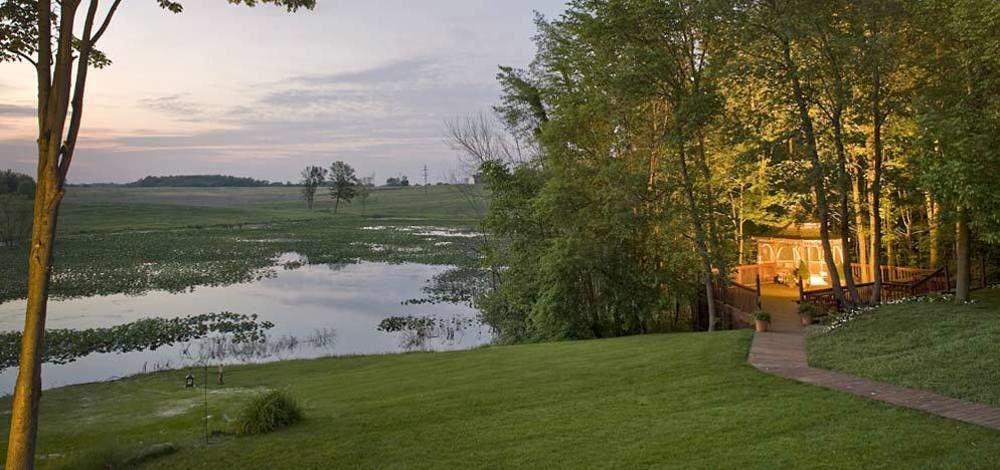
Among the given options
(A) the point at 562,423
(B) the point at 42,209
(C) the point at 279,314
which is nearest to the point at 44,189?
(B) the point at 42,209

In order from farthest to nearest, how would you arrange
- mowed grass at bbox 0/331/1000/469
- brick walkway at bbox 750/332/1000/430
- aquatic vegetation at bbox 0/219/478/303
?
aquatic vegetation at bbox 0/219/478/303
brick walkway at bbox 750/332/1000/430
mowed grass at bbox 0/331/1000/469

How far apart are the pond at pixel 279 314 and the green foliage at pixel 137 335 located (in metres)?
0.58

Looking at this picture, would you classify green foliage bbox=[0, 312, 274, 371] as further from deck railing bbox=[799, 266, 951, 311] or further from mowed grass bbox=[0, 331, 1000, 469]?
deck railing bbox=[799, 266, 951, 311]

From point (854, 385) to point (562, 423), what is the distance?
4.76m

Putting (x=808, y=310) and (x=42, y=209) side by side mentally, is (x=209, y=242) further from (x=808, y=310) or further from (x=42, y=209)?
(x=42, y=209)

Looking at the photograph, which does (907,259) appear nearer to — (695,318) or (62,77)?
(695,318)

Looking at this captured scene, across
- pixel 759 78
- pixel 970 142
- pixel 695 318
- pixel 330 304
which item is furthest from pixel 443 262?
pixel 970 142

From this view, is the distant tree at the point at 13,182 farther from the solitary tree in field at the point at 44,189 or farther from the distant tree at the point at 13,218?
the solitary tree in field at the point at 44,189

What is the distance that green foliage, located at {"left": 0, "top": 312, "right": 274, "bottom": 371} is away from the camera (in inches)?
808

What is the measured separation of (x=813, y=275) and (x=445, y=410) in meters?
21.3

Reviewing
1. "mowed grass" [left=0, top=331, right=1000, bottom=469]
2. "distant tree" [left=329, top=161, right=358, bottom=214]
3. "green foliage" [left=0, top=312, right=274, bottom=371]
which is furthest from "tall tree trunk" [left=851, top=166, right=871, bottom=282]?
"distant tree" [left=329, top=161, right=358, bottom=214]

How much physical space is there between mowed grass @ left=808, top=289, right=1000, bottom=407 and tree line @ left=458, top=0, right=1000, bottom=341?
2.20 m

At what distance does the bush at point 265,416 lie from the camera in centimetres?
873

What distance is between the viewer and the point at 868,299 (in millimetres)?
19078
